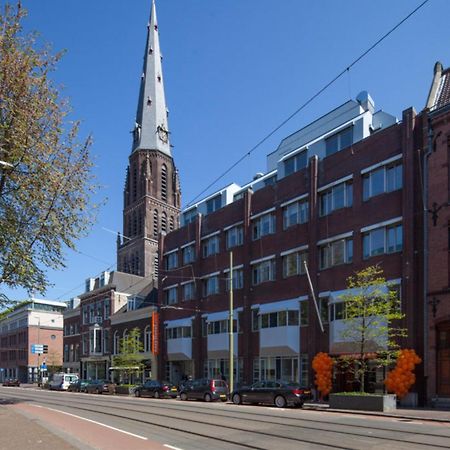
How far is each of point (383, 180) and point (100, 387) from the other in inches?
1285

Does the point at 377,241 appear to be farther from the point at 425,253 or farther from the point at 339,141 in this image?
the point at 339,141

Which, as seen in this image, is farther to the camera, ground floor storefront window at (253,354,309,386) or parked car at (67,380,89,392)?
parked car at (67,380,89,392)

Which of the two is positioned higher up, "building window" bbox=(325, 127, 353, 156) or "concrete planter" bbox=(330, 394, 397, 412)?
"building window" bbox=(325, 127, 353, 156)

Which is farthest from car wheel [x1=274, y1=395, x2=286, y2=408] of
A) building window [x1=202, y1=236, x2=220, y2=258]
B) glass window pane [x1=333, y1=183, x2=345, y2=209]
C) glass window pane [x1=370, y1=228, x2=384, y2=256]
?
building window [x1=202, y1=236, x2=220, y2=258]

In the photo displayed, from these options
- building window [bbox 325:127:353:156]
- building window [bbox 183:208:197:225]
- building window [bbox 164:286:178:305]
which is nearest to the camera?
building window [bbox 325:127:353:156]

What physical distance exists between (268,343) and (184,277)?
1406 cm

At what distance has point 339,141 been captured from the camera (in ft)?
116

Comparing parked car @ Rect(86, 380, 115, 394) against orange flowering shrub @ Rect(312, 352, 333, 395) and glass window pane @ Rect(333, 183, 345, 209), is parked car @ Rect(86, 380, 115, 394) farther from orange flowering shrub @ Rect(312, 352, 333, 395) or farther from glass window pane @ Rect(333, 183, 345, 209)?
glass window pane @ Rect(333, 183, 345, 209)

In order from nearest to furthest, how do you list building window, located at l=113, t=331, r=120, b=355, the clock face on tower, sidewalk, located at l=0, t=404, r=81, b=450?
sidewalk, located at l=0, t=404, r=81, b=450, building window, located at l=113, t=331, r=120, b=355, the clock face on tower

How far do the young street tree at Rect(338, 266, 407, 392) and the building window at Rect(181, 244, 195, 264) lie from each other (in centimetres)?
2112

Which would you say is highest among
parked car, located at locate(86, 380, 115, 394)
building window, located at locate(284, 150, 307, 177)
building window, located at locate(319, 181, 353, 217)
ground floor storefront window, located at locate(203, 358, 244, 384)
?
building window, located at locate(284, 150, 307, 177)

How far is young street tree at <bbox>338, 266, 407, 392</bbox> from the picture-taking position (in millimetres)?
25594

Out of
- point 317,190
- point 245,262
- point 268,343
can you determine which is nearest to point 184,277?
point 245,262

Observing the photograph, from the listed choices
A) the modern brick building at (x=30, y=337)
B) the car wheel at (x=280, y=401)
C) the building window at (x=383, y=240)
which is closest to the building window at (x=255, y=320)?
the building window at (x=383, y=240)
